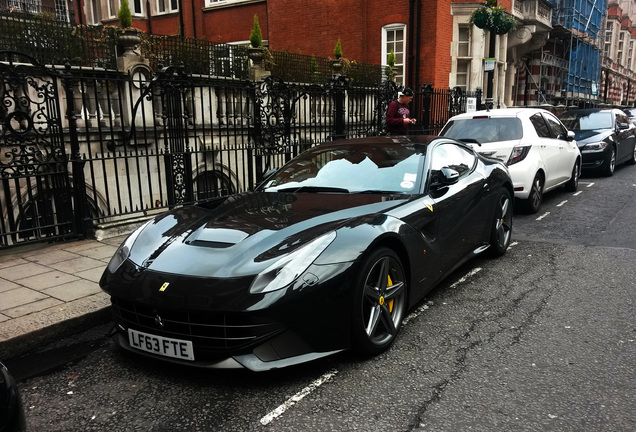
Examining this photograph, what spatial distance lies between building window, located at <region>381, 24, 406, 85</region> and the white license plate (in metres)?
15.9

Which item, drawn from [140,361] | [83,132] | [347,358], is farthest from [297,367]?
[83,132]

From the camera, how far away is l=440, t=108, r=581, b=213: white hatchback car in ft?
26.1

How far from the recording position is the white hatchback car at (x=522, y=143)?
795 centimetres

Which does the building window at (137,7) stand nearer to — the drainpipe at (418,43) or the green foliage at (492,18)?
the drainpipe at (418,43)

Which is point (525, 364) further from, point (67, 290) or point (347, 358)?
point (67, 290)

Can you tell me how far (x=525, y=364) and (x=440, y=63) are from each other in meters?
15.8

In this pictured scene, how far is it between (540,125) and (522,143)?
108 cm

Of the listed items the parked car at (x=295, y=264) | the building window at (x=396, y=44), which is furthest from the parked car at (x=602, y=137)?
the parked car at (x=295, y=264)

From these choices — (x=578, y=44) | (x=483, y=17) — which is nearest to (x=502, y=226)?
(x=483, y=17)

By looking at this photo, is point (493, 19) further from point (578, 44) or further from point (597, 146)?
point (578, 44)

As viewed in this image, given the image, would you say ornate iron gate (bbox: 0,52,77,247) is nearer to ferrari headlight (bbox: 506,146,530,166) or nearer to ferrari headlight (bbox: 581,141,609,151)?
ferrari headlight (bbox: 506,146,530,166)

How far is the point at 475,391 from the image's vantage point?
9.87 feet

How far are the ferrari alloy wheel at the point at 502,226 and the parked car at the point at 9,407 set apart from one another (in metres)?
4.84

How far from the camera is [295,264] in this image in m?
3.04
